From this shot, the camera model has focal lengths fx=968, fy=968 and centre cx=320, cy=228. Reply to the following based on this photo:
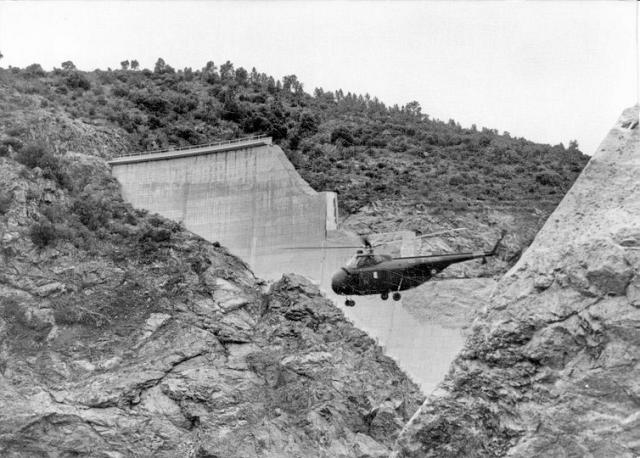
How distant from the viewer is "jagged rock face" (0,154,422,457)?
37.9 m

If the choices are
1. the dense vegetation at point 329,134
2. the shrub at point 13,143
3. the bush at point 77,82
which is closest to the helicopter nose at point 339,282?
the dense vegetation at point 329,134

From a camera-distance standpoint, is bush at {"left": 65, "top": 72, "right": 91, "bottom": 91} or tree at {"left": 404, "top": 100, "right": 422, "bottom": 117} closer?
bush at {"left": 65, "top": 72, "right": 91, "bottom": 91}

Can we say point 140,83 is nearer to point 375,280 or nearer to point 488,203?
point 488,203

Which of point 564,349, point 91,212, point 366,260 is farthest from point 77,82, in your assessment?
point 564,349

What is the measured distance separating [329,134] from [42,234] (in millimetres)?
26620

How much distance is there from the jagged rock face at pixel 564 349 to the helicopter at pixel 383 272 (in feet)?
52.2

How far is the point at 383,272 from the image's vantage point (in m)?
42.9

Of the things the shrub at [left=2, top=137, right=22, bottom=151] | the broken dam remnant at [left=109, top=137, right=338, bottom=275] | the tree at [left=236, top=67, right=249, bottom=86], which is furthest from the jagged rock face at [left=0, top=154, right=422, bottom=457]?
the tree at [left=236, top=67, right=249, bottom=86]

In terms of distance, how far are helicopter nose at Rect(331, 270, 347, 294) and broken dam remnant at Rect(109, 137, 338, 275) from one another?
299 cm

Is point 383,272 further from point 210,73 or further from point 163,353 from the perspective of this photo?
point 210,73

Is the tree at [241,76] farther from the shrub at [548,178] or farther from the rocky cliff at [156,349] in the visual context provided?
the rocky cliff at [156,349]

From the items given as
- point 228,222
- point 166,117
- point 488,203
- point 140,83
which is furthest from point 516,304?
point 140,83

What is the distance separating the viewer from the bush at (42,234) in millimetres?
43906

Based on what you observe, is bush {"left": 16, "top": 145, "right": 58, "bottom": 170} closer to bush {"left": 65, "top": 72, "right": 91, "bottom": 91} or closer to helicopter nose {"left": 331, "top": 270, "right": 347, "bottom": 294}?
helicopter nose {"left": 331, "top": 270, "right": 347, "bottom": 294}
